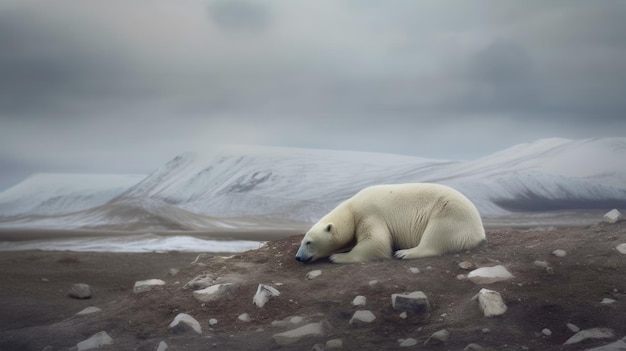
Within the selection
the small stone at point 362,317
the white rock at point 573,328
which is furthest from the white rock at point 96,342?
the white rock at point 573,328

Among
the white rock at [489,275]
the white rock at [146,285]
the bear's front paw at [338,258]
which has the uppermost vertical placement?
the bear's front paw at [338,258]

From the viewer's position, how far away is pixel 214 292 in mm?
7758

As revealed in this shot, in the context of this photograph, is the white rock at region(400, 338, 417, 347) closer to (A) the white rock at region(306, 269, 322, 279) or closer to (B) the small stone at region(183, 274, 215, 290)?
(A) the white rock at region(306, 269, 322, 279)

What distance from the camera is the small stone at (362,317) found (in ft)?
21.2

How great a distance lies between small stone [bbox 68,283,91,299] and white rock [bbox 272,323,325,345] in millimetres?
5850

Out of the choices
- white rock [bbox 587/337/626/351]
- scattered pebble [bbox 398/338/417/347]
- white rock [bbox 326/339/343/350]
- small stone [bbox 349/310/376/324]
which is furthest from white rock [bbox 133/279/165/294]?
white rock [bbox 587/337/626/351]

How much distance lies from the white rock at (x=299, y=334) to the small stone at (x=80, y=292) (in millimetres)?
5850

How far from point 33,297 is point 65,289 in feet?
3.01

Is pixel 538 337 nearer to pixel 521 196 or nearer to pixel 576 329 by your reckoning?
pixel 576 329

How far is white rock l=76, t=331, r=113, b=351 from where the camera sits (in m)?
6.55

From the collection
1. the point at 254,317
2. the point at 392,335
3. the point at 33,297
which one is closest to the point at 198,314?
the point at 254,317

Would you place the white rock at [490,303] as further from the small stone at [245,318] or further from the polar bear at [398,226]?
the small stone at [245,318]

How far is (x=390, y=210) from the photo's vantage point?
9.16 metres

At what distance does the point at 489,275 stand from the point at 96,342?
4.37 meters
